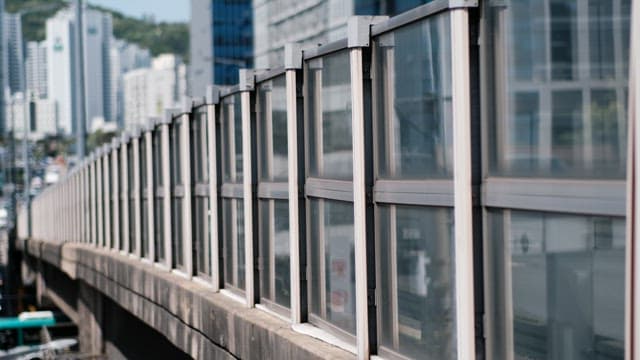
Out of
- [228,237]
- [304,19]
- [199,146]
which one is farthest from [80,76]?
[304,19]

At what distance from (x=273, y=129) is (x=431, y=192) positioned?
453 cm

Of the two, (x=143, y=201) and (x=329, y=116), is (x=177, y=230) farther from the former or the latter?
(x=329, y=116)

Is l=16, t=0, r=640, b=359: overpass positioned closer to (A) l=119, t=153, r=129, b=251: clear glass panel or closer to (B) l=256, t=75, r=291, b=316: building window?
(B) l=256, t=75, r=291, b=316: building window

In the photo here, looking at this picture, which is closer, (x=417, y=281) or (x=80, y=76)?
(x=417, y=281)

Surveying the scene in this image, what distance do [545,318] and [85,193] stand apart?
1131 inches

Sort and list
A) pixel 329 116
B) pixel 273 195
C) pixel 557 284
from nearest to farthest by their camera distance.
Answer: pixel 557 284 < pixel 329 116 < pixel 273 195

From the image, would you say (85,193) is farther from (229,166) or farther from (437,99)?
(437,99)

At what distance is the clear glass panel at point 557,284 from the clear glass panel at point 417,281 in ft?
1.60

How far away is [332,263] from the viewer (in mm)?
9492

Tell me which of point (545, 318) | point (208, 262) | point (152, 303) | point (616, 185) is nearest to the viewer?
point (616, 185)

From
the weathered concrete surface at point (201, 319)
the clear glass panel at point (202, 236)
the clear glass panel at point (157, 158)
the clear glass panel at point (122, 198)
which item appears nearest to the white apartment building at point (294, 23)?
the clear glass panel at point (122, 198)

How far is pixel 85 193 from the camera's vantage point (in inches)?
1334

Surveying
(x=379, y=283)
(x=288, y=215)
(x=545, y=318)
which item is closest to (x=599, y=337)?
(x=545, y=318)

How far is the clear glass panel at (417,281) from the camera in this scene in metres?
6.95
